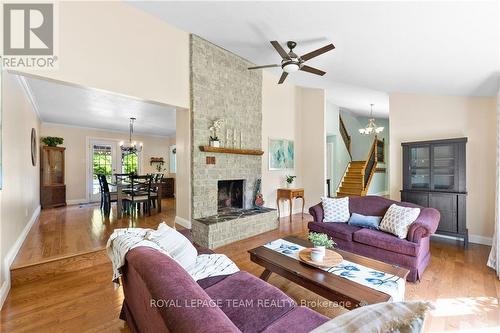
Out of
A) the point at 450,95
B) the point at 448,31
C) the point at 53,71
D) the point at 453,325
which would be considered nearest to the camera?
the point at 453,325

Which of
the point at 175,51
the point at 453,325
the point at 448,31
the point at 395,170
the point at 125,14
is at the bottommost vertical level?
the point at 453,325

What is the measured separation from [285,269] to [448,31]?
291 centimetres

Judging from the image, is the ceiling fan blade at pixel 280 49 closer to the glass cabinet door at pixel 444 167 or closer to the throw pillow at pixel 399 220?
the throw pillow at pixel 399 220

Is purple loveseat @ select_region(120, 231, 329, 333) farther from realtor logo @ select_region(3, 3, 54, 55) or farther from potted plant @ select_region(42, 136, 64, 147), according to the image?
potted plant @ select_region(42, 136, 64, 147)

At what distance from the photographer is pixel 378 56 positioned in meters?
3.24

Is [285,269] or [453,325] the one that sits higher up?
[285,269]

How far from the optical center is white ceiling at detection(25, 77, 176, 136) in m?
4.19

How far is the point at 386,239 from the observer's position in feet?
9.62

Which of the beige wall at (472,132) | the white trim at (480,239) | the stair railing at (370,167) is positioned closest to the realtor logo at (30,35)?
the beige wall at (472,132)

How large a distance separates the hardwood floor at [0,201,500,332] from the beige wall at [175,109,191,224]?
42.6 inches

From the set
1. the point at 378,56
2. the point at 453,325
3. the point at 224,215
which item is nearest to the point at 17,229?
the point at 224,215

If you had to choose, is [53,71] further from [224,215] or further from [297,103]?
[297,103]

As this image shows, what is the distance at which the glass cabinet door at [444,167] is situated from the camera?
3.92 meters

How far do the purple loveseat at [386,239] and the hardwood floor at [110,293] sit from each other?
25 centimetres
